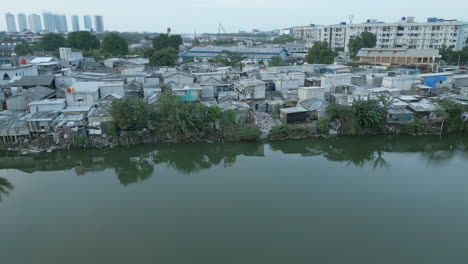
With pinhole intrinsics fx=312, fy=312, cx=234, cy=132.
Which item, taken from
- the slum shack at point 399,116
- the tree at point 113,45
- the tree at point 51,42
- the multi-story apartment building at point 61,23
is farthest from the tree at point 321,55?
the multi-story apartment building at point 61,23

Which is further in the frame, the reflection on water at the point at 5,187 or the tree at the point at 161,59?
the tree at the point at 161,59

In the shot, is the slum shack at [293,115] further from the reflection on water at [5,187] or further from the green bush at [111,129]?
the reflection on water at [5,187]

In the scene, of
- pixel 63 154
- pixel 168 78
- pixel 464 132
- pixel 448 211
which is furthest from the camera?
pixel 168 78

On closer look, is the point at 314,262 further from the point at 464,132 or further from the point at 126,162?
the point at 464,132

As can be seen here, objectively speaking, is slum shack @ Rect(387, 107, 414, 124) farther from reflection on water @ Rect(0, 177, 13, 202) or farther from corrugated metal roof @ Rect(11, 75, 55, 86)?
corrugated metal roof @ Rect(11, 75, 55, 86)

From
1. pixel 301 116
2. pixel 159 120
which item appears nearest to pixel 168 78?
pixel 159 120

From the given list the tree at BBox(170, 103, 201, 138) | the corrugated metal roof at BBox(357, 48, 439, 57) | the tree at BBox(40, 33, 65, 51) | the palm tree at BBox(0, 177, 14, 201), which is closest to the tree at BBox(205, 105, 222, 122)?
the tree at BBox(170, 103, 201, 138)
